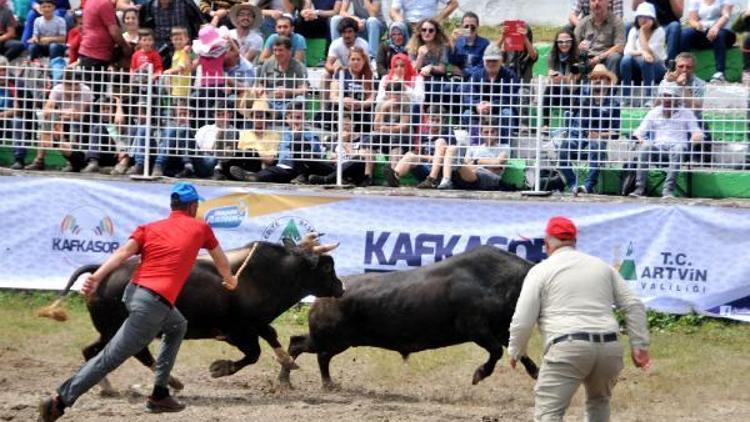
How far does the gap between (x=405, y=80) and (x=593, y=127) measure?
6.96ft

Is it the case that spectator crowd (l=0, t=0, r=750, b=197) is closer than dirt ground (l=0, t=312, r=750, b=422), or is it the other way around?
dirt ground (l=0, t=312, r=750, b=422)

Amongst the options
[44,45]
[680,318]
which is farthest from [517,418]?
[44,45]

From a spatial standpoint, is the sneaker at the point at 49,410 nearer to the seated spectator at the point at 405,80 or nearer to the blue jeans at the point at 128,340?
the blue jeans at the point at 128,340

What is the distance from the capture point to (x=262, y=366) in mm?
14672

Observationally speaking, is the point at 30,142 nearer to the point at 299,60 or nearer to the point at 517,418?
the point at 299,60

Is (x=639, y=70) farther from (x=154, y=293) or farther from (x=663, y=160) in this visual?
(x=154, y=293)

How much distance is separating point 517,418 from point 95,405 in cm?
341

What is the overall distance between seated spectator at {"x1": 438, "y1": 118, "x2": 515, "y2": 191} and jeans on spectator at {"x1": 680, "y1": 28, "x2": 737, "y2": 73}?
10.6 feet

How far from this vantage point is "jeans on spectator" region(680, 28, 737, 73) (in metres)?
18.5

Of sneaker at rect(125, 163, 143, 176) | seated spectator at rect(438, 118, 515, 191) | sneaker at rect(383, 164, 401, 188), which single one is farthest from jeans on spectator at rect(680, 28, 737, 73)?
sneaker at rect(125, 163, 143, 176)

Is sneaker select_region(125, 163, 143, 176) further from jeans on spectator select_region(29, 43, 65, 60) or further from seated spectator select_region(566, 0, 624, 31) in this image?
seated spectator select_region(566, 0, 624, 31)

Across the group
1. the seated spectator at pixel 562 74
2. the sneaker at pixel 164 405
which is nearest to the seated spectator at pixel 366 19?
the seated spectator at pixel 562 74

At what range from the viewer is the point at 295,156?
17.2 meters

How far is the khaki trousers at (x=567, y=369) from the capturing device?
9.66m
